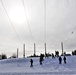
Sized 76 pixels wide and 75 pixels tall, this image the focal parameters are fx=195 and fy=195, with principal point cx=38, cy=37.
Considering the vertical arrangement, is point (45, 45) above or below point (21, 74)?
above

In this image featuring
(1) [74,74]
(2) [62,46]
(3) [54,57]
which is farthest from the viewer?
(2) [62,46]

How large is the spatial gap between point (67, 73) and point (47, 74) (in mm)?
2771

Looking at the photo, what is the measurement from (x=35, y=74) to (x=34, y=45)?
51546 millimetres

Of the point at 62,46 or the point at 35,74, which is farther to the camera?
the point at 62,46

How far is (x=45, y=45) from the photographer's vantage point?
7638 cm

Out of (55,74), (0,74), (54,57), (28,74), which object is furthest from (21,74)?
(54,57)

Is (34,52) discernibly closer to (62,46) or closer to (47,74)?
(62,46)

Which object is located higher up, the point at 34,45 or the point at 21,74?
the point at 34,45

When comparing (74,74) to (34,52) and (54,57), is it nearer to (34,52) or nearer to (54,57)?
(54,57)

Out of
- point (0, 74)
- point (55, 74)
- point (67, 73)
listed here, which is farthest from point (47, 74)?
point (0, 74)

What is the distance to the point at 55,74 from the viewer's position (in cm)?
2648

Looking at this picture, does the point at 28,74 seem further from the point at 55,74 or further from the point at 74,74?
the point at 74,74

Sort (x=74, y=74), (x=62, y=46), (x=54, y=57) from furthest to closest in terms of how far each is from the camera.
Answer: (x=62, y=46) < (x=54, y=57) < (x=74, y=74)

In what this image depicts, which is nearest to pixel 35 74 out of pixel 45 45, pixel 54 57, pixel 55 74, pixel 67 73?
pixel 55 74
